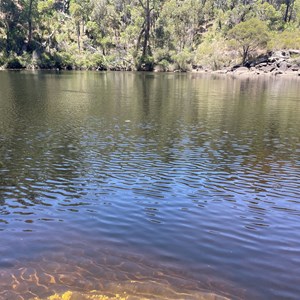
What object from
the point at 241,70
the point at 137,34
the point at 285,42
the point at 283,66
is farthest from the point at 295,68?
the point at 137,34

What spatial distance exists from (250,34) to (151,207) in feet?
409

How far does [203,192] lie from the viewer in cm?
1609

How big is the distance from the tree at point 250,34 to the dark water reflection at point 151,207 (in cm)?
10404

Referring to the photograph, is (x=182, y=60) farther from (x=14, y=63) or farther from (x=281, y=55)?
(x=14, y=63)

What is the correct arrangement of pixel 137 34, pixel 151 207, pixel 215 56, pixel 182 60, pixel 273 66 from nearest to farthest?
pixel 151 207 < pixel 273 66 < pixel 182 60 < pixel 215 56 < pixel 137 34

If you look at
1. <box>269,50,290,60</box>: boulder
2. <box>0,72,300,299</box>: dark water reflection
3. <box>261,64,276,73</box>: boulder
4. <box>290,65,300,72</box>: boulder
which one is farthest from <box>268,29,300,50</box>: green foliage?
<box>0,72,300,299</box>: dark water reflection

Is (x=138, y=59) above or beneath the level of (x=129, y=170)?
above

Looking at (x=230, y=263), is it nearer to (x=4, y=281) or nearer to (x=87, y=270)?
(x=87, y=270)

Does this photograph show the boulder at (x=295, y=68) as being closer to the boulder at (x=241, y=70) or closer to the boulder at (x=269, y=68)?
the boulder at (x=269, y=68)

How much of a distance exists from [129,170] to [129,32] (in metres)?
137

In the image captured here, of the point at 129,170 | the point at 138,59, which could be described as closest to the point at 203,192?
the point at 129,170

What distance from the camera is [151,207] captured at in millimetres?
14281

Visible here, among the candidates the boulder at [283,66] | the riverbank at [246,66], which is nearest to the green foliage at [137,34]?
the riverbank at [246,66]

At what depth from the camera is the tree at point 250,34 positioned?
12244 cm
